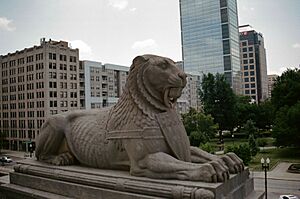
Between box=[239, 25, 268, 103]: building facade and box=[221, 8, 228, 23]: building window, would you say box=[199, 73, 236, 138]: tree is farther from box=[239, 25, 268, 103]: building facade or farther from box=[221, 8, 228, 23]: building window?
box=[239, 25, 268, 103]: building facade

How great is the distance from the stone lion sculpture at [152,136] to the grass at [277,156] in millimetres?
16445

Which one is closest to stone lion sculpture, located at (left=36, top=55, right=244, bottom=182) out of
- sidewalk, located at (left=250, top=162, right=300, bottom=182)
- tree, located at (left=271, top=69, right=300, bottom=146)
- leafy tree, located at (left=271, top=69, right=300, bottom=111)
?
sidewalk, located at (left=250, top=162, right=300, bottom=182)

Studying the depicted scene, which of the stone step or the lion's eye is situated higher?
the lion's eye

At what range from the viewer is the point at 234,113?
36.9 meters

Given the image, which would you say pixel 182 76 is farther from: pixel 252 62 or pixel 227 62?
pixel 252 62

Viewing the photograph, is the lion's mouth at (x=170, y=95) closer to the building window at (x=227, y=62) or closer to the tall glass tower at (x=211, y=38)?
the tall glass tower at (x=211, y=38)

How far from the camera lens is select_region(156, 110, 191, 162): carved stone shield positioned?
392 cm

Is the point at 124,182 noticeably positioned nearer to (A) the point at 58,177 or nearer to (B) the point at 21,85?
(A) the point at 58,177

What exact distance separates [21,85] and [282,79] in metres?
27.5

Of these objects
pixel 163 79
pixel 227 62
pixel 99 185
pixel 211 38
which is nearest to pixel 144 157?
pixel 99 185

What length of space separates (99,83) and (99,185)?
112ft

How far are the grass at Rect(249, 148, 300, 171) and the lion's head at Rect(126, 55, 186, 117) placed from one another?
1664 cm

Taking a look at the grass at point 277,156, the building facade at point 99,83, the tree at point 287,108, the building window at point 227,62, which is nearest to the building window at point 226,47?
the building window at point 227,62

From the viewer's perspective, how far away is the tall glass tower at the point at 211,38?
69250 millimetres
